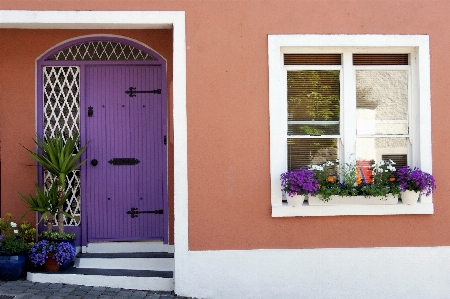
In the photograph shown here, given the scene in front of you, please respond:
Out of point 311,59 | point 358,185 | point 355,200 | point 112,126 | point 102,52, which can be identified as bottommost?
point 355,200

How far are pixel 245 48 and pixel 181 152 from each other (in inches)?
55.1

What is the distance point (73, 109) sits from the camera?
23.4 ft

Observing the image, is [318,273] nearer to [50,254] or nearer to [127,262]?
[127,262]

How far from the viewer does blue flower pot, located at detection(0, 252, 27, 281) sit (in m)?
6.45

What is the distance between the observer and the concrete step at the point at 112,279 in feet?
21.0

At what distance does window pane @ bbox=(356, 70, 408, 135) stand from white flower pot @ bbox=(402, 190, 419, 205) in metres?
0.75

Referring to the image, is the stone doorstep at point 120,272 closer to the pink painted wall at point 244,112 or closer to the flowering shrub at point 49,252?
the flowering shrub at point 49,252

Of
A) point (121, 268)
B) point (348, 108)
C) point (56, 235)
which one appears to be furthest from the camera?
point (121, 268)

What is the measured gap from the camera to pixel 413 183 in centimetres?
613

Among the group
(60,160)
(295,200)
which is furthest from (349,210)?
(60,160)

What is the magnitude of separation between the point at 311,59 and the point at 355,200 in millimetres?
1737

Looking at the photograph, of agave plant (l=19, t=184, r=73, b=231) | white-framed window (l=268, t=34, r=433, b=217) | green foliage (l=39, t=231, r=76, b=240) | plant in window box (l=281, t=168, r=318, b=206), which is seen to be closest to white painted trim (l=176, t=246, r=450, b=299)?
plant in window box (l=281, t=168, r=318, b=206)

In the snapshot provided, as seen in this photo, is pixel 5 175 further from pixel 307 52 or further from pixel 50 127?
pixel 307 52

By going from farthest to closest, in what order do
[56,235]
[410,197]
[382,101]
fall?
[56,235] → [382,101] → [410,197]
